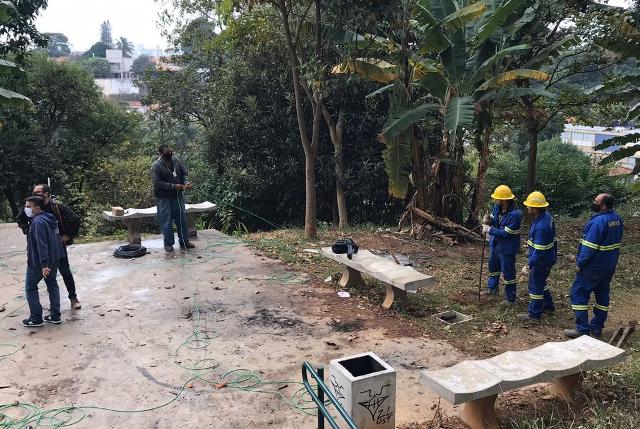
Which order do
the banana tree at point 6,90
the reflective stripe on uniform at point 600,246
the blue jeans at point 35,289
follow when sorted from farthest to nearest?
the banana tree at point 6,90 < the blue jeans at point 35,289 < the reflective stripe on uniform at point 600,246

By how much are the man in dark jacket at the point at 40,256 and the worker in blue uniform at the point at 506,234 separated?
17.6 ft

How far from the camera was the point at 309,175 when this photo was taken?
9.80 m

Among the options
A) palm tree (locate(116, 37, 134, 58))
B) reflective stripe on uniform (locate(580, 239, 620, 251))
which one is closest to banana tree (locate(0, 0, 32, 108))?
reflective stripe on uniform (locate(580, 239, 620, 251))

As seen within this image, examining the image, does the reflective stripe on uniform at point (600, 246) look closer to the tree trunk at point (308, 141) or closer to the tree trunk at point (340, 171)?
the tree trunk at point (308, 141)

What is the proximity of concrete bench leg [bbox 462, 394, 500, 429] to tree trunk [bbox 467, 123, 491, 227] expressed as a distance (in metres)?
6.55

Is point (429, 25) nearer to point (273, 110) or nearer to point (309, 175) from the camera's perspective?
point (309, 175)

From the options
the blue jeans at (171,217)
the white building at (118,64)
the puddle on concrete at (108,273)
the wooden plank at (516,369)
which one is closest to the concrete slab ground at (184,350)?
the puddle on concrete at (108,273)

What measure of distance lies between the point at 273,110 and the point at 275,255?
481cm

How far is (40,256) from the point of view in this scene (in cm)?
570

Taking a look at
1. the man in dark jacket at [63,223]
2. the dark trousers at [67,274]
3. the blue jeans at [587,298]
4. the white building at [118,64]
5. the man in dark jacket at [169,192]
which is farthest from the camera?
the white building at [118,64]

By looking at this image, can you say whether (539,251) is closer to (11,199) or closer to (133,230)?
(133,230)

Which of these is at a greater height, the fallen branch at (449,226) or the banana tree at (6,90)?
the banana tree at (6,90)

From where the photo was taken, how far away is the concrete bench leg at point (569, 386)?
161 inches

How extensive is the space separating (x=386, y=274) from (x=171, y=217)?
4501 mm
